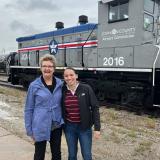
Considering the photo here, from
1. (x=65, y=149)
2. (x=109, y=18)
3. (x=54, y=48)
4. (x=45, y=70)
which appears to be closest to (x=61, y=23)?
(x=54, y=48)

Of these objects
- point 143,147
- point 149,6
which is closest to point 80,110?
point 143,147

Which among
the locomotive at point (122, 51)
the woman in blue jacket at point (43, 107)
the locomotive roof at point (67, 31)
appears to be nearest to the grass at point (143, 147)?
the woman in blue jacket at point (43, 107)

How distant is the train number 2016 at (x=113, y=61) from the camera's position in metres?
11.3

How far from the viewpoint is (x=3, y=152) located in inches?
237

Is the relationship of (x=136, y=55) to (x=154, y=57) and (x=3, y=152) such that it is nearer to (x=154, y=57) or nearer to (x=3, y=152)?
(x=154, y=57)

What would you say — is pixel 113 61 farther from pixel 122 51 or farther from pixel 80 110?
pixel 80 110

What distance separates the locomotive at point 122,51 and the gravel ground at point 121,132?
26.5 inches

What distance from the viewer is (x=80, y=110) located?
174 inches

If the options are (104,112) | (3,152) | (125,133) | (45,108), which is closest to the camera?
(45,108)

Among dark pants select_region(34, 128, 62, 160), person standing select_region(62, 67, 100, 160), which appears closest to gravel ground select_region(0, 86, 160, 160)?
dark pants select_region(34, 128, 62, 160)

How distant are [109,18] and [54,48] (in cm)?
492

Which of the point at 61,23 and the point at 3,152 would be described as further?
the point at 61,23

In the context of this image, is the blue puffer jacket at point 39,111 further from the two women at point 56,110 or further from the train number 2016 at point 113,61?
the train number 2016 at point 113,61

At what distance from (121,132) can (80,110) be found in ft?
13.0
